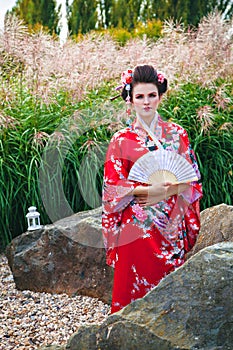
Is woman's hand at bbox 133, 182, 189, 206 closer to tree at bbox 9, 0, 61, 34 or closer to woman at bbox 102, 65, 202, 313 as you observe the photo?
woman at bbox 102, 65, 202, 313

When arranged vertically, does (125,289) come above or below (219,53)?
below

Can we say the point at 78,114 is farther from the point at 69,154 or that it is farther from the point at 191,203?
the point at 191,203

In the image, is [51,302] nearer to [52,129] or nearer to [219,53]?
[52,129]

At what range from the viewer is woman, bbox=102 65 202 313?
2.55m

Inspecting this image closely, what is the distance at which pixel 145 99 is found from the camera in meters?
2.54

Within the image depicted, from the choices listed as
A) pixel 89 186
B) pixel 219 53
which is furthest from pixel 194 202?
pixel 219 53

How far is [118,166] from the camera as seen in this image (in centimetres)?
255

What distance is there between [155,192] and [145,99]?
406mm

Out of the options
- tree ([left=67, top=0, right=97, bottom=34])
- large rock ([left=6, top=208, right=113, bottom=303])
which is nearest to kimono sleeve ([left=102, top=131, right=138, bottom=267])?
large rock ([left=6, top=208, right=113, bottom=303])

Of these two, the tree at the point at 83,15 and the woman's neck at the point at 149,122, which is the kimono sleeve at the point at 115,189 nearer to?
the woman's neck at the point at 149,122

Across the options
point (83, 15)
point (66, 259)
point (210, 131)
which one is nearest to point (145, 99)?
point (66, 259)

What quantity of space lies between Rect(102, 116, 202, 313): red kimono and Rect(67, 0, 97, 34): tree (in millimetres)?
12456

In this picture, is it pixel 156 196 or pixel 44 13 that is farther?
pixel 44 13

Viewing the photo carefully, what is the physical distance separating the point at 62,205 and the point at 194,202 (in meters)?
2.20
